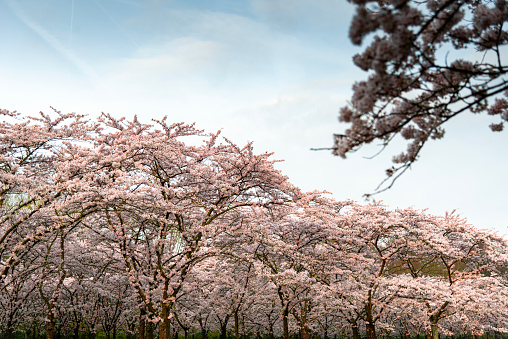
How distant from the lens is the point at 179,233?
16.9m

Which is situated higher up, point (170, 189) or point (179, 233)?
point (170, 189)

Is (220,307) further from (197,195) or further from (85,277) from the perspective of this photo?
(197,195)

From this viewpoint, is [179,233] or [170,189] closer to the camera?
[170,189]

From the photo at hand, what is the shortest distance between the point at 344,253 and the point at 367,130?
15.2 m

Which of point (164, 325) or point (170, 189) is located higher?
point (170, 189)

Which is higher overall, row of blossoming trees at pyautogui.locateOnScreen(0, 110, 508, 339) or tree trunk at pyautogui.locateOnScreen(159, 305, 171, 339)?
row of blossoming trees at pyautogui.locateOnScreen(0, 110, 508, 339)

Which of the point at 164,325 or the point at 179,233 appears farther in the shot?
the point at 179,233

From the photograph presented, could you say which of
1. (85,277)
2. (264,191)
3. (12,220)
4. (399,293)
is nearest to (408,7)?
(264,191)

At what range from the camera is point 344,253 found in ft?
59.7

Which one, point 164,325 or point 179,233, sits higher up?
point 179,233

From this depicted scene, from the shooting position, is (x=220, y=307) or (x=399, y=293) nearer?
(x=399, y=293)

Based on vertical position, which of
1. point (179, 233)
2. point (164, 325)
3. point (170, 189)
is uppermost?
point (170, 189)

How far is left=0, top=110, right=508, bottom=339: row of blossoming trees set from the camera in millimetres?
12492

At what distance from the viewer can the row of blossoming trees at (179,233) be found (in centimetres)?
1249
